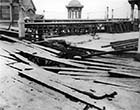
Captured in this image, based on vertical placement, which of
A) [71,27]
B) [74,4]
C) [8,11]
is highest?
[74,4]

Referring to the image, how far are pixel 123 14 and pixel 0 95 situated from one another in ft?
325

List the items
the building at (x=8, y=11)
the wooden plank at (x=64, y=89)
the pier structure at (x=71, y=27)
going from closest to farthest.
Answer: the wooden plank at (x=64, y=89), the pier structure at (x=71, y=27), the building at (x=8, y=11)

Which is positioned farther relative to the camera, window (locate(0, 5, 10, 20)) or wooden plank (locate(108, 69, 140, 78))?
window (locate(0, 5, 10, 20))

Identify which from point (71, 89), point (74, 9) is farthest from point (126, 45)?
point (74, 9)

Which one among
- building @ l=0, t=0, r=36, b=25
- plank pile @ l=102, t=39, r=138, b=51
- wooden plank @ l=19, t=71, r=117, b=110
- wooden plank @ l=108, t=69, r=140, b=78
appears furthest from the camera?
building @ l=0, t=0, r=36, b=25

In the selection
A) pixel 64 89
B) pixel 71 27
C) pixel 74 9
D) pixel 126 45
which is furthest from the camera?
pixel 74 9

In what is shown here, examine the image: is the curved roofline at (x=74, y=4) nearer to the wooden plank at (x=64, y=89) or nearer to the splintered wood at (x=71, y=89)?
the splintered wood at (x=71, y=89)

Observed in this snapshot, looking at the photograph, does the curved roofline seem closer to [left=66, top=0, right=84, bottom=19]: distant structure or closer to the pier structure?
[left=66, top=0, right=84, bottom=19]: distant structure

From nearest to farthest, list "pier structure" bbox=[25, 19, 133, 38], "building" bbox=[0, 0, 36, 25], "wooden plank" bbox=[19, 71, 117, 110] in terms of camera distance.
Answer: "wooden plank" bbox=[19, 71, 117, 110]
"pier structure" bbox=[25, 19, 133, 38]
"building" bbox=[0, 0, 36, 25]

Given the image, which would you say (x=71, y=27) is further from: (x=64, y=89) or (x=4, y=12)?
(x=64, y=89)

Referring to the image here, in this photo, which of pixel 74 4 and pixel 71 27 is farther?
pixel 74 4

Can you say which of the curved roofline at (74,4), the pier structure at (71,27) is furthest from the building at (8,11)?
the curved roofline at (74,4)

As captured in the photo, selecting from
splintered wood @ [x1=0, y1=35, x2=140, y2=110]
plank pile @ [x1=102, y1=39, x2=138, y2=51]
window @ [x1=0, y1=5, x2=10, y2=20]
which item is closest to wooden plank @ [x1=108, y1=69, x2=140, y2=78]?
splintered wood @ [x1=0, y1=35, x2=140, y2=110]

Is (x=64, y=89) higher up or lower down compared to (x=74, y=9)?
lower down
